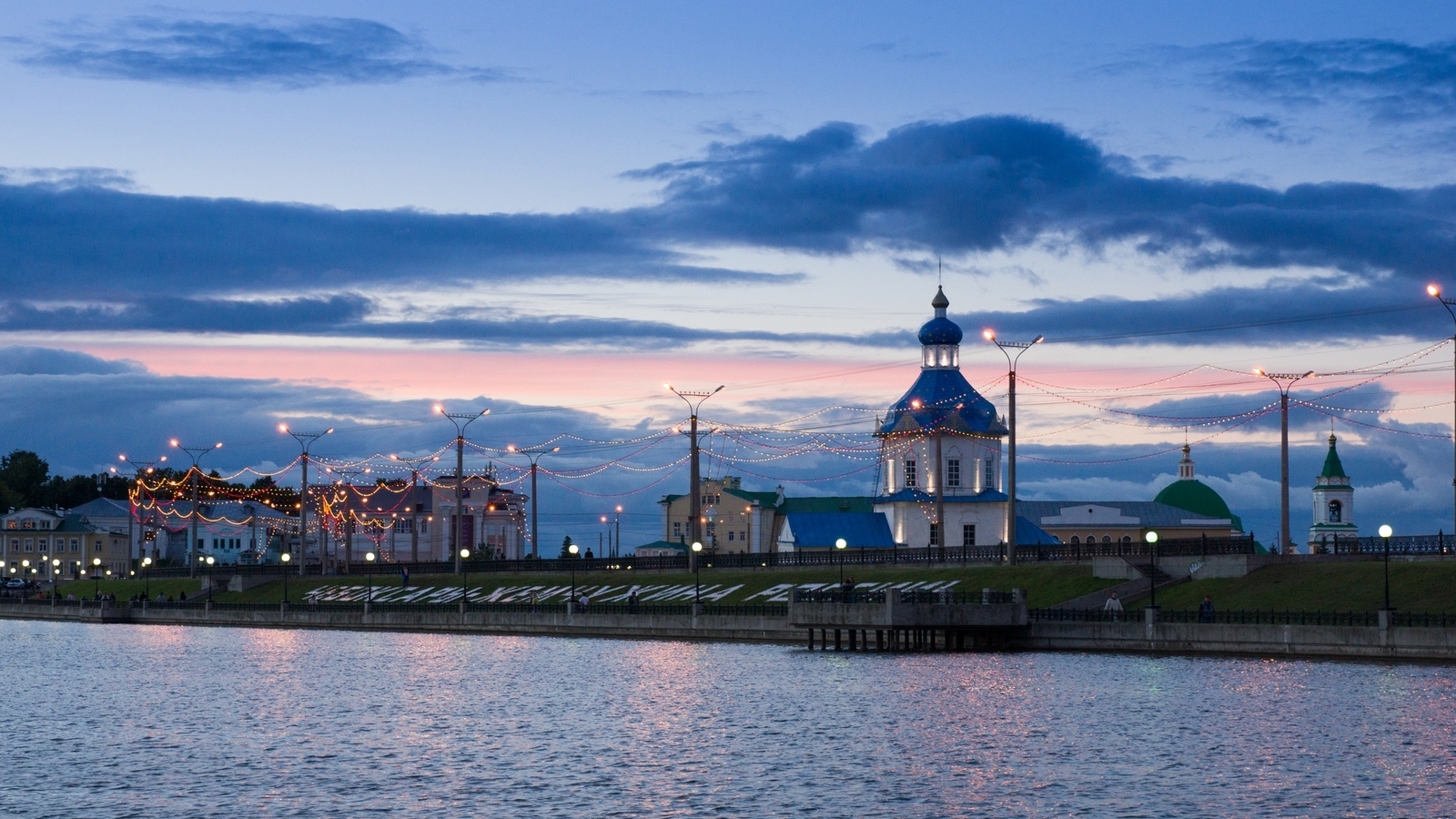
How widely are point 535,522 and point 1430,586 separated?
90487 millimetres

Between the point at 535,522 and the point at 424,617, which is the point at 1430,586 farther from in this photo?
the point at 535,522

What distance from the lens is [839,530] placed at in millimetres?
166625

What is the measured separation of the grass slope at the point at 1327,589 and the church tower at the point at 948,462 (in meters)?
67.7

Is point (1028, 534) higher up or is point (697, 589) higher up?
point (1028, 534)

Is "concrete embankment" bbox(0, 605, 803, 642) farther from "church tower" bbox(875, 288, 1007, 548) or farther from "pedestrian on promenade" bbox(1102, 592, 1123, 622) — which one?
"church tower" bbox(875, 288, 1007, 548)

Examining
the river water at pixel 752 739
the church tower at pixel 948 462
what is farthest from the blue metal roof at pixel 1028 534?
the river water at pixel 752 739

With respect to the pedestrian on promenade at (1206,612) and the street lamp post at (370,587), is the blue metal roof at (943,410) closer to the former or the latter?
the street lamp post at (370,587)

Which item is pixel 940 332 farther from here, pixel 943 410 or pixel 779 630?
pixel 779 630

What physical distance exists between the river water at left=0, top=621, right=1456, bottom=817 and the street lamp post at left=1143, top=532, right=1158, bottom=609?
21.7 ft

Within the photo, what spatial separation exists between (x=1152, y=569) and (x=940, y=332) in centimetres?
7143

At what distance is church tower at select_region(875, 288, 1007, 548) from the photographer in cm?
15950

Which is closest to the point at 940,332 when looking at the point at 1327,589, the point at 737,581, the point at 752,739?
the point at 737,581

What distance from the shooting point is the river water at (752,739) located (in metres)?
45.2

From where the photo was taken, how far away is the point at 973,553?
11388 centimetres
